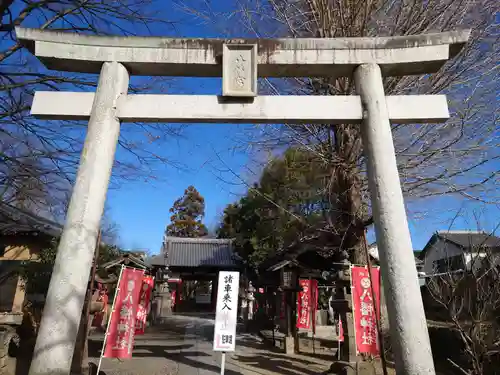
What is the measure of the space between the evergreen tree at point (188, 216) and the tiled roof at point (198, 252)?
12242 millimetres

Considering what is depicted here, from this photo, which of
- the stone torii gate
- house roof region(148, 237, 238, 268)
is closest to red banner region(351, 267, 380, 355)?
the stone torii gate

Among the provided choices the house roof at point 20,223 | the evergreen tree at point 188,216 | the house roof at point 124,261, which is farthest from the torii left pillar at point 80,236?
the evergreen tree at point 188,216

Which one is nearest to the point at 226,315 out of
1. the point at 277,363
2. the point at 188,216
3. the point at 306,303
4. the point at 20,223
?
the point at 277,363

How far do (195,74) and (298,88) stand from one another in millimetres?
4198

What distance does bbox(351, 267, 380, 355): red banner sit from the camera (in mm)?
6691

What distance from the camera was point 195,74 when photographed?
210 inches

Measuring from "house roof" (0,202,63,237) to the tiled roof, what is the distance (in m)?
14.6

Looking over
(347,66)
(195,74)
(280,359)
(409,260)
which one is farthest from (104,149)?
(280,359)

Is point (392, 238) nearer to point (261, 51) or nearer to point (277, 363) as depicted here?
point (261, 51)

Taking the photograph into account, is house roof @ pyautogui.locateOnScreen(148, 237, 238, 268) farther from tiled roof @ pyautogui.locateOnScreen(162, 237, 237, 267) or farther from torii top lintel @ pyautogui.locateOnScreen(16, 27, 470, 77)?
torii top lintel @ pyautogui.locateOnScreen(16, 27, 470, 77)

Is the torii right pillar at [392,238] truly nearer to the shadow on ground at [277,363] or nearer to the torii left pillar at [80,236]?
the torii left pillar at [80,236]

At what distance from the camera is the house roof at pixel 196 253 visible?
25.1 m

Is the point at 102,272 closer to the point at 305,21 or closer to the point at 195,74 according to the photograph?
the point at 195,74

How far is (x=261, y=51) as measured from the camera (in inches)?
197
